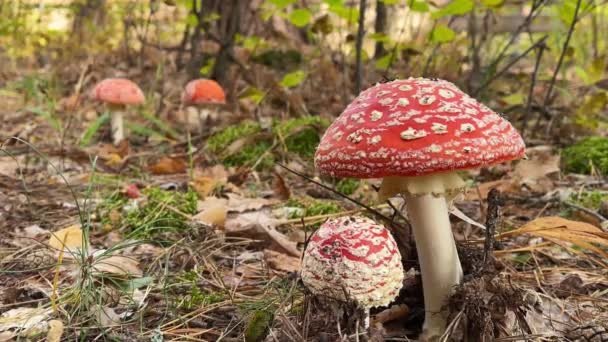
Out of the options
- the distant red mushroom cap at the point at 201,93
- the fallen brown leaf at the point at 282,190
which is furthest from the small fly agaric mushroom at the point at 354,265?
the distant red mushroom cap at the point at 201,93

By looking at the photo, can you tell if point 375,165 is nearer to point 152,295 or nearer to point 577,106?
point 152,295

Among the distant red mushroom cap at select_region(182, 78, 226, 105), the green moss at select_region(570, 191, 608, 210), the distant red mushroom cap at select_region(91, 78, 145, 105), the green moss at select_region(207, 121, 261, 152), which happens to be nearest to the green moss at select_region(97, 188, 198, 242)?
the green moss at select_region(207, 121, 261, 152)

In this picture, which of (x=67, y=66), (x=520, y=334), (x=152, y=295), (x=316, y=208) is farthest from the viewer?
(x=67, y=66)

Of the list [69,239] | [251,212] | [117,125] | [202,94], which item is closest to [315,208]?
[251,212]

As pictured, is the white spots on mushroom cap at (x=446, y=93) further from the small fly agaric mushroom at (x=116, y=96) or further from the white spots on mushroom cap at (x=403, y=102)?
the small fly agaric mushroom at (x=116, y=96)

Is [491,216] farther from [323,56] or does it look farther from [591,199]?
[323,56]

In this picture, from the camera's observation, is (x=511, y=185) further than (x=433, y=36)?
No

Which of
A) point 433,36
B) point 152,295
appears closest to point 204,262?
point 152,295
